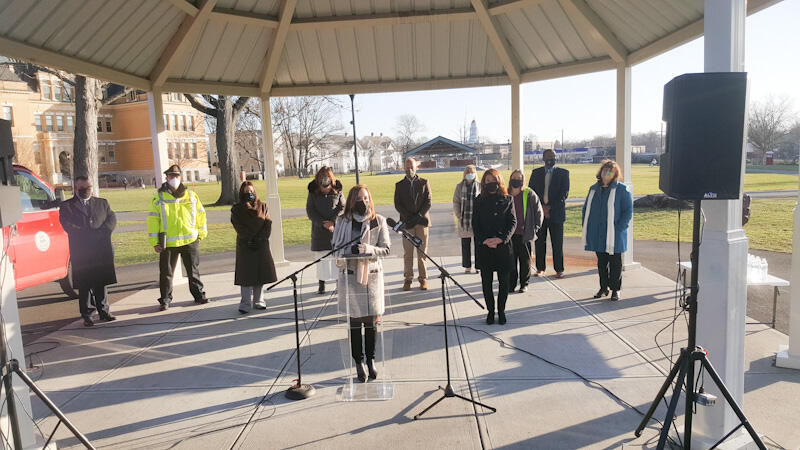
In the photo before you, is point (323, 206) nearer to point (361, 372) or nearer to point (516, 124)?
point (361, 372)

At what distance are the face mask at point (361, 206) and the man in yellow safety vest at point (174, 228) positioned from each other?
12.8 ft

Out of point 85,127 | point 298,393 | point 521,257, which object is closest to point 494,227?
point 521,257

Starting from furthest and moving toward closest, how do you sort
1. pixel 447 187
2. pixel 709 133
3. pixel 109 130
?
1. pixel 109 130
2. pixel 447 187
3. pixel 709 133

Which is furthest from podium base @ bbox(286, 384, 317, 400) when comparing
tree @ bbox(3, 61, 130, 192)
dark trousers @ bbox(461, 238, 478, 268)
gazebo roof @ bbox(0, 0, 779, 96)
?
tree @ bbox(3, 61, 130, 192)

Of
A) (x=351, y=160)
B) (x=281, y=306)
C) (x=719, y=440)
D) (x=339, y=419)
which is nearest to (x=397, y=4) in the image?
(x=281, y=306)

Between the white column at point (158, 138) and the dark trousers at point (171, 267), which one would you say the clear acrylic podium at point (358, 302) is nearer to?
the dark trousers at point (171, 267)

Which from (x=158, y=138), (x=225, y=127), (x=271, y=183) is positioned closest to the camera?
(x=158, y=138)

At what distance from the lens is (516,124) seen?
977 centimetres

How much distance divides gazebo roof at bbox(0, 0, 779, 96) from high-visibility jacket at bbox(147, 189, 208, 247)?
6.76ft

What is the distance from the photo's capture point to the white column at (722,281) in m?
3.38

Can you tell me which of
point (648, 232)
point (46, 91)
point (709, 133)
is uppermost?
point (46, 91)

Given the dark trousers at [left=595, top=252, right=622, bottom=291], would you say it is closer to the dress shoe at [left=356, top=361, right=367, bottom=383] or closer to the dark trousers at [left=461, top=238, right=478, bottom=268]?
the dark trousers at [left=461, top=238, right=478, bottom=268]

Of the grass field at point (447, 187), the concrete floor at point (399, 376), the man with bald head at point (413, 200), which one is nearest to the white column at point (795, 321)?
the concrete floor at point (399, 376)

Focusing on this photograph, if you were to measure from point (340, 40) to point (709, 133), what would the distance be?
7413mm
